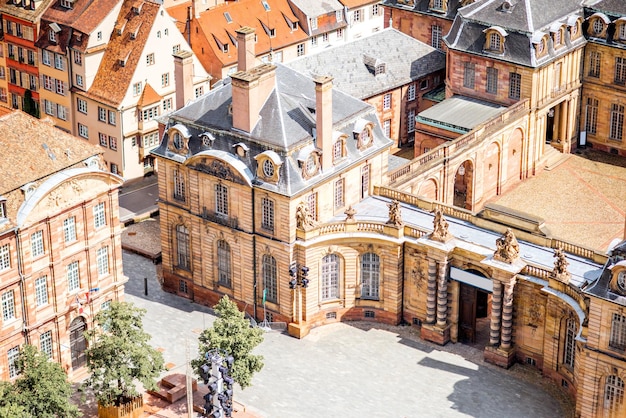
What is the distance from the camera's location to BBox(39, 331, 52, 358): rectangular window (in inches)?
4278

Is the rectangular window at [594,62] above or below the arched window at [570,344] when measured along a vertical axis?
above

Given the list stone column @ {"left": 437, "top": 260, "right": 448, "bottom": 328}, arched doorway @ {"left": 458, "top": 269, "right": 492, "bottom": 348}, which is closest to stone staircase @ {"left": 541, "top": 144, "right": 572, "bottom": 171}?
arched doorway @ {"left": 458, "top": 269, "right": 492, "bottom": 348}

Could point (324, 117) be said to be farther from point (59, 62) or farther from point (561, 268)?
point (59, 62)

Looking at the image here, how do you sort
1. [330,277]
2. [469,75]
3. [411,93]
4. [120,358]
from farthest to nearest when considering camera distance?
→ 1. [411,93]
2. [469,75]
3. [330,277]
4. [120,358]

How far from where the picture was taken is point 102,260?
371 feet

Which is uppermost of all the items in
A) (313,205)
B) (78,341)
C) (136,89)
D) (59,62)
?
(59,62)

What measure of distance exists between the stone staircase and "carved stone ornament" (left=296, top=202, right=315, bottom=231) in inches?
1596

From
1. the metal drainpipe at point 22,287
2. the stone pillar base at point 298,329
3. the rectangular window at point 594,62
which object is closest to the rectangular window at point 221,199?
the stone pillar base at point 298,329

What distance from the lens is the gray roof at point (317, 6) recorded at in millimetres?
160875

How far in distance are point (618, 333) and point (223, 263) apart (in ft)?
117

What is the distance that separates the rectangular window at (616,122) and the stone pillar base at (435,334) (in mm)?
40769

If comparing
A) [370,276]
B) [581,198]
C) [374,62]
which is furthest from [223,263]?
[581,198]

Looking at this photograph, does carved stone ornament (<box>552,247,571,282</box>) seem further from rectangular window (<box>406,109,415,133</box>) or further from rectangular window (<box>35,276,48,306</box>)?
rectangular window (<box>406,109,415,133</box>)

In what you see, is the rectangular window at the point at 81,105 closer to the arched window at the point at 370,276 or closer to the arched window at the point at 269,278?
the arched window at the point at 269,278
